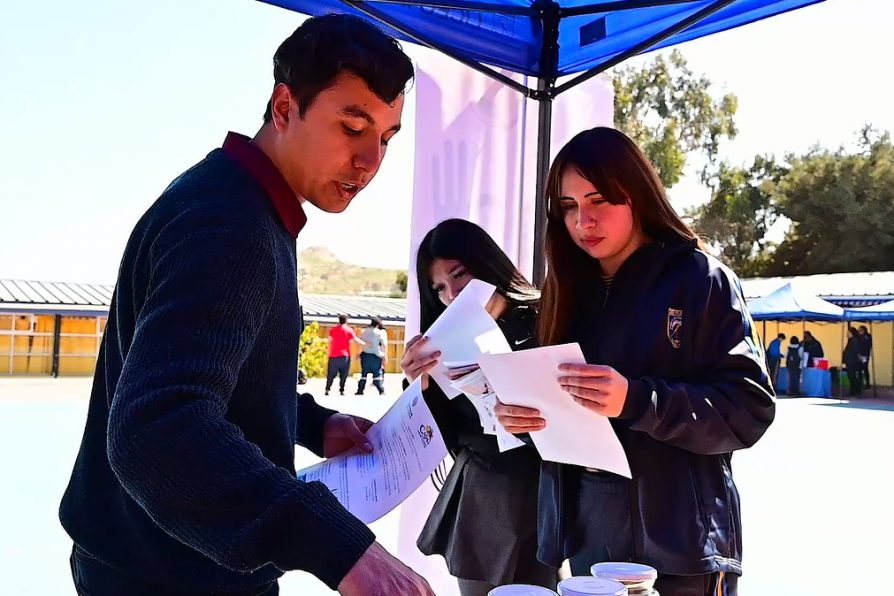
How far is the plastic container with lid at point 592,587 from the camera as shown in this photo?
89 cm

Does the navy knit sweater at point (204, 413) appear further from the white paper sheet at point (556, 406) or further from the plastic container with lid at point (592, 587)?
the white paper sheet at point (556, 406)

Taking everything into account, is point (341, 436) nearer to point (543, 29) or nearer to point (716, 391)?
point (716, 391)

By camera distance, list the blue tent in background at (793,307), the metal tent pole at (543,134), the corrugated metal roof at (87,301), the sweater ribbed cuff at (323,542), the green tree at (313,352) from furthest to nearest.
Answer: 1. the corrugated metal roof at (87,301)
2. the green tree at (313,352)
3. the blue tent in background at (793,307)
4. the metal tent pole at (543,134)
5. the sweater ribbed cuff at (323,542)

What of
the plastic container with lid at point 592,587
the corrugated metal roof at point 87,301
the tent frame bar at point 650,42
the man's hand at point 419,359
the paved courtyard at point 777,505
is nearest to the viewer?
the plastic container with lid at point 592,587

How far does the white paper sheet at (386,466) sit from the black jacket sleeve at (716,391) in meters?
0.41

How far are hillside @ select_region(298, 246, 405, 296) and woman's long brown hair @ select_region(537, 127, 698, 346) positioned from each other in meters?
137

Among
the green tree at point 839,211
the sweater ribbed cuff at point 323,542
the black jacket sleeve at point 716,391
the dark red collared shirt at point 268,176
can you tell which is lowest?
the sweater ribbed cuff at point 323,542

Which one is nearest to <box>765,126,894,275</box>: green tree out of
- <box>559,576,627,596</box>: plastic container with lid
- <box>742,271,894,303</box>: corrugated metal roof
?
<box>742,271,894,303</box>: corrugated metal roof

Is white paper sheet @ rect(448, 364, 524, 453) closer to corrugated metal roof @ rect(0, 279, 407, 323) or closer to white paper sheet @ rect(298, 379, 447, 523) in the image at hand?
white paper sheet @ rect(298, 379, 447, 523)

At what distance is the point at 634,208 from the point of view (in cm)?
171

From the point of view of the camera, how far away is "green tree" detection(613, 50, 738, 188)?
2275 cm

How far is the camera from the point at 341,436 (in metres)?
1.46

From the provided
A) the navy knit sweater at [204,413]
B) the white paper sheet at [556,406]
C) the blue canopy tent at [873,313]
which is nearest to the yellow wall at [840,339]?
the blue canopy tent at [873,313]

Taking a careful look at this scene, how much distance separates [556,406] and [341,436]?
0.41m
